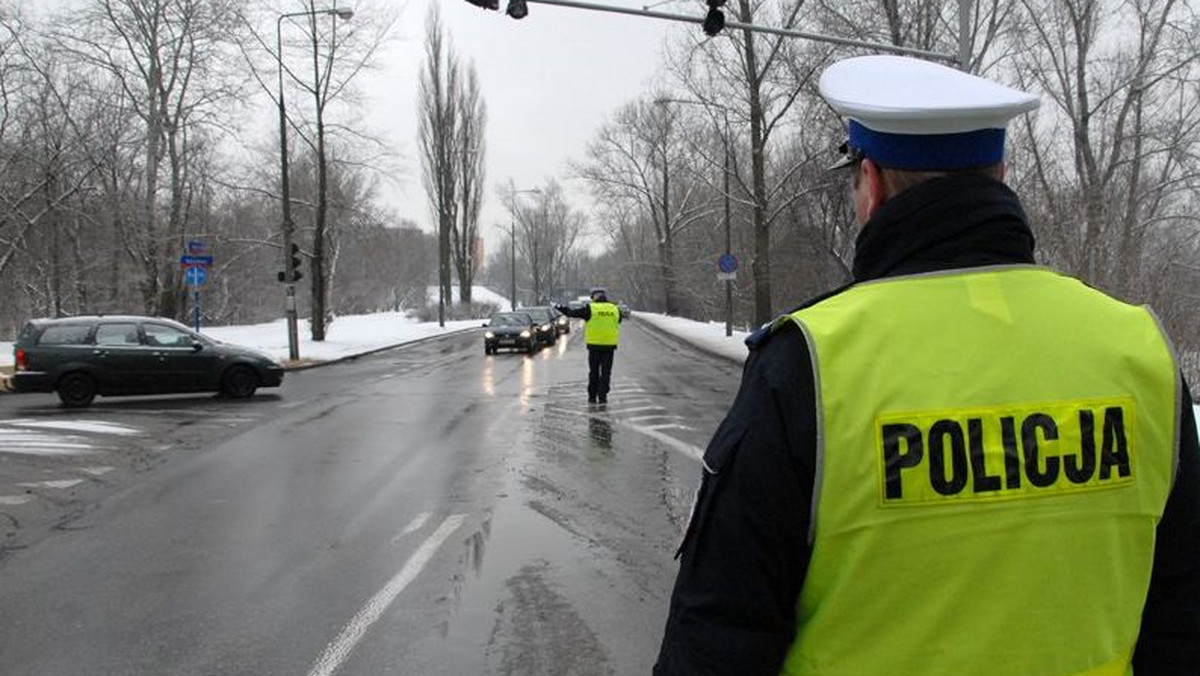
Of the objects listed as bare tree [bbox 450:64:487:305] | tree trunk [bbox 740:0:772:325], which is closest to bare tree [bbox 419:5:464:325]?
bare tree [bbox 450:64:487:305]

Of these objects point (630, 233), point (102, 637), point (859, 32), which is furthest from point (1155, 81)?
point (630, 233)

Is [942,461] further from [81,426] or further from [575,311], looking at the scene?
[81,426]

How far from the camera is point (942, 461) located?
1305 mm

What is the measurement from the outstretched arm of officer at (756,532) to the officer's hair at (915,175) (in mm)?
335

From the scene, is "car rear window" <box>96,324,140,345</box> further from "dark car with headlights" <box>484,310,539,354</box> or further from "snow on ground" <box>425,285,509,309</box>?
"snow on ground" <box>425,285,509,309</box>

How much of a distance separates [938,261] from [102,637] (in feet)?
16.2

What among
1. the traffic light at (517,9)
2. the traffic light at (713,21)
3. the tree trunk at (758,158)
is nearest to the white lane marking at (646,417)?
the traffic light at (713,21)

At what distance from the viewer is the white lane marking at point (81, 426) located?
12.1 m

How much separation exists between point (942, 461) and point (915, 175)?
19.3 inches

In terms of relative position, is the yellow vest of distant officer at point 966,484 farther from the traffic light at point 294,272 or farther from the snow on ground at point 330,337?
the snow on ground at point 330,337

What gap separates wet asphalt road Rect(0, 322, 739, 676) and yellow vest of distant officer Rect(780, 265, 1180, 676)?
123 inches

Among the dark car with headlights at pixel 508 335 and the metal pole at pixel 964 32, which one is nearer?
the metal pole at pixel 964 32

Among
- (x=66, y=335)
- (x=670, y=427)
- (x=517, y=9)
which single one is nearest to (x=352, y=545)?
(x=670, y=427)

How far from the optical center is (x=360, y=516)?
730 centimetres
